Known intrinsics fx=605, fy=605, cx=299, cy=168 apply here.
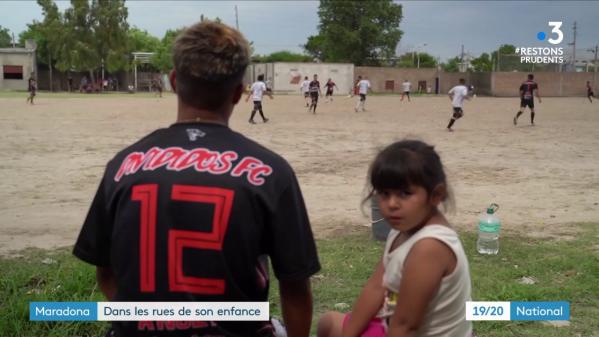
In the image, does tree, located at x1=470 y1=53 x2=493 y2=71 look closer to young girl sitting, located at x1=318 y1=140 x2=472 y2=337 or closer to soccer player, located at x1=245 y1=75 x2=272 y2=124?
soccer player, located at x1=245 y1=75 x2=272 y2=124

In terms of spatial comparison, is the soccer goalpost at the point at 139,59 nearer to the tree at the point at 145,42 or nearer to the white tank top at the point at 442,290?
the tree at the point at 145,42

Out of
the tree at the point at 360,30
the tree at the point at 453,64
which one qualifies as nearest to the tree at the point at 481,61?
the tree at the point at 453,64

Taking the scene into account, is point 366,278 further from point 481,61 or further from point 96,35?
point 481,61

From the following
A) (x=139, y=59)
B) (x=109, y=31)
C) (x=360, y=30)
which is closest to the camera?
(x=109, y=31)

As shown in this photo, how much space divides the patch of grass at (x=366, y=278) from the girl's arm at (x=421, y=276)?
2.13 metres

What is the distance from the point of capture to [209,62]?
1.82 metres

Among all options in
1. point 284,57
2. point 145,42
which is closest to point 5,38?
point 145,42

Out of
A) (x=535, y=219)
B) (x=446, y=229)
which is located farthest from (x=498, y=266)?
(x=446, y=229)

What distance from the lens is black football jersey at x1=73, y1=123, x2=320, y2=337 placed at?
172cm

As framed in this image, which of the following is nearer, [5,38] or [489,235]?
[489,235]
